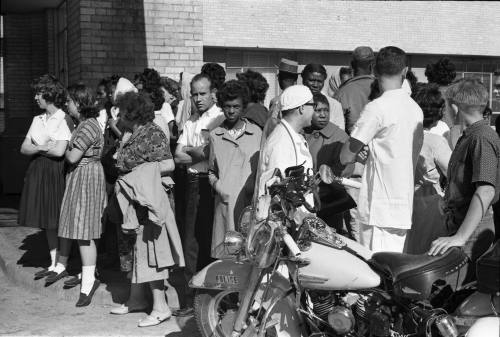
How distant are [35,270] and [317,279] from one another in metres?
4.47

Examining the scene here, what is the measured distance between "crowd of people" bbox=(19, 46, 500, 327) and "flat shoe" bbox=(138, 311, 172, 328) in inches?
0.4

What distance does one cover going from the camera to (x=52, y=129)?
737 cm

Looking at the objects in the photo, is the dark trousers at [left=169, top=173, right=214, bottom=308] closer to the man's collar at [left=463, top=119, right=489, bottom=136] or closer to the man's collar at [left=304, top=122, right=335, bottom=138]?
the man's collar at [left=304, top=122, right=335, bottom=138]

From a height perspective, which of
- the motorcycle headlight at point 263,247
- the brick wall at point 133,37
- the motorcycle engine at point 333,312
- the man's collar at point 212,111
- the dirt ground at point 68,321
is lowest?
the dirt ground at point 68,321

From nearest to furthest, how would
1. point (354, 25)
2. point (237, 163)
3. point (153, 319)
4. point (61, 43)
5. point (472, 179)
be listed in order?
point (472, 179), point (237, 163), point (153, 319), point (61, 43), point (354, 25)

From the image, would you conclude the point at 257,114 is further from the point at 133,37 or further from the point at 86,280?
the point at 133,37

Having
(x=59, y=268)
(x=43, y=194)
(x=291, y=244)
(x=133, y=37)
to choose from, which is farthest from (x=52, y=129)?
(x=291, y=244)

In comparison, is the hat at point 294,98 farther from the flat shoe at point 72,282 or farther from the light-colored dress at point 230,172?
the flat shoe at point 72,282

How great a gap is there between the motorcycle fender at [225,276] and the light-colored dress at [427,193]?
130 centimetres

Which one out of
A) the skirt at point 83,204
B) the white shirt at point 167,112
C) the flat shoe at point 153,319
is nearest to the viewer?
the flat shoe at point 153,319

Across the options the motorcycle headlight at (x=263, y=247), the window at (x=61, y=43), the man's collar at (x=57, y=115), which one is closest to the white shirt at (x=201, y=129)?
the man's collar at (x=57, y=115)

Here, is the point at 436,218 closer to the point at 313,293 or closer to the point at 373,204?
the point at 373,204

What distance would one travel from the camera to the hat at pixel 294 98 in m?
5.17

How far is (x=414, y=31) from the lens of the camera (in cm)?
2409
